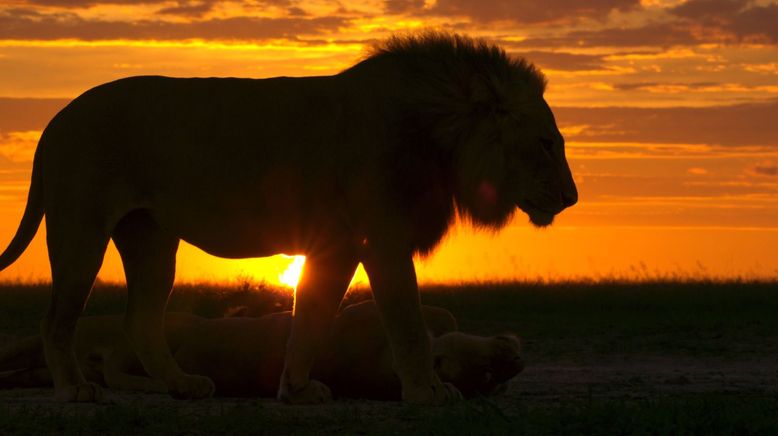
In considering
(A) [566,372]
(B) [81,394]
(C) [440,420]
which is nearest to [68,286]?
(B) [81,394]

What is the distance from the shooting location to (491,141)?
7391 millimetres

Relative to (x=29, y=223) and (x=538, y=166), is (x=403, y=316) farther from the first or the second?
(x=29, y=223)

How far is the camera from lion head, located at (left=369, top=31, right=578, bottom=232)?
736cm

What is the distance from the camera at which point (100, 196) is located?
7867 mm

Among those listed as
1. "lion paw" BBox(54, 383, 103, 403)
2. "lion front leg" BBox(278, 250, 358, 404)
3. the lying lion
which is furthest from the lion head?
"lion paw" BBox(54, 383, 103, 403)

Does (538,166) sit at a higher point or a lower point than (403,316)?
higher

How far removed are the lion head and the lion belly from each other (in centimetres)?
50

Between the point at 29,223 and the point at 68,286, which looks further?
the point at 29,223

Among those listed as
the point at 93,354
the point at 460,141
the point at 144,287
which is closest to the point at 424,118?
the point at 460,141

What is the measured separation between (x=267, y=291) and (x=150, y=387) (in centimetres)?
603

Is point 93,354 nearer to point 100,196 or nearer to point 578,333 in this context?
point 100,196

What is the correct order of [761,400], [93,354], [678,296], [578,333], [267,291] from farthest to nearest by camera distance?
1. [678,296]
2. [267,291]
3. [578,333]
4. [93,354]
5. [761,400]

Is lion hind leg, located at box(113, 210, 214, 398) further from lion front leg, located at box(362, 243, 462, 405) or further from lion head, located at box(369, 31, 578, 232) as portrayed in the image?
lion head, located at box(369, 31, 578, 232)

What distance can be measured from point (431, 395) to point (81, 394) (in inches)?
80.9
